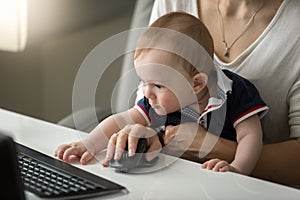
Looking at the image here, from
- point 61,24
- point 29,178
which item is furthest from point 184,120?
point 61,24

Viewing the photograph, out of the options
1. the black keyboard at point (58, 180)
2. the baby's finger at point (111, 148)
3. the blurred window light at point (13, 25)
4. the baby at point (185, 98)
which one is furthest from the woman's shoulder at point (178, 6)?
the blurred window light at point (13, 25)

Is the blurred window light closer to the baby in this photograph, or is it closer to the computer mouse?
the baby

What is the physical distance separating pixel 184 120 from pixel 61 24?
1203 mm

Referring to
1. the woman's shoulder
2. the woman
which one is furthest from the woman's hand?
the woman's shoulder

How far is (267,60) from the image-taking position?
1273mm

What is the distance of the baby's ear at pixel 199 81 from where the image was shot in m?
1.06

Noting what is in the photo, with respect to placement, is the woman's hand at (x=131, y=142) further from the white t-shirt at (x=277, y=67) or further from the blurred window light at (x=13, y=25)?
the blurred window light at (x=13, y=25)

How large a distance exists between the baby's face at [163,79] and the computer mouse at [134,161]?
0.10 m

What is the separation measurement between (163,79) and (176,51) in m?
0.06

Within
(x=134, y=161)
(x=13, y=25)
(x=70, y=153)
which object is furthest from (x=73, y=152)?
(x=13, y=25)

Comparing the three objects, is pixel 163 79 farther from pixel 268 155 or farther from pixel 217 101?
pixel 268 155

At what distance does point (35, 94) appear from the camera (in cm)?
229

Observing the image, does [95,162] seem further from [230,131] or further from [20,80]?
[20,80]

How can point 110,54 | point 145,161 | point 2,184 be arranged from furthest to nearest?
point 110,54, point 145,161, point 2,184
